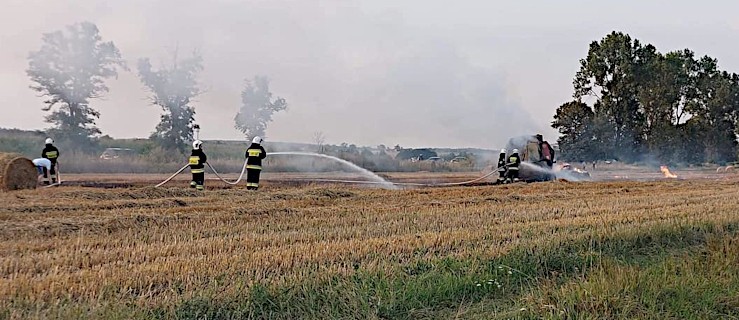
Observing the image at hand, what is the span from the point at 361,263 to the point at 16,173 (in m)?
12.3

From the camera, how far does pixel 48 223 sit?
9.48 m

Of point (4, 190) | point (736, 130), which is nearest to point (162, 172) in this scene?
point (4, 190)

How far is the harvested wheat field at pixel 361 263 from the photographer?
5520 mm

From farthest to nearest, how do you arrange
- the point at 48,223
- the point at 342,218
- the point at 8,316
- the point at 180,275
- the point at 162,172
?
1. the point at 162,172
2. the point at 342,218
3. the point at 48,223
4. the point at 180,275
5. the point at 8,316

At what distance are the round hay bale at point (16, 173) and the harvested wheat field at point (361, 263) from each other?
4.43 meters

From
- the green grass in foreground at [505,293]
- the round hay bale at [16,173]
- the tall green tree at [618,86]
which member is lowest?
the green grass in foreground at [505,293]

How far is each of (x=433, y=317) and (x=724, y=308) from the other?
108 inches

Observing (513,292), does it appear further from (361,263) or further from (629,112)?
(629,112)

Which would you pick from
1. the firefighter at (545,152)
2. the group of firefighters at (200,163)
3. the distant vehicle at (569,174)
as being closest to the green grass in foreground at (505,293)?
the group of firefighters at (200,163)

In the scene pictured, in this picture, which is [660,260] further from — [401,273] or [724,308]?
[401,273]

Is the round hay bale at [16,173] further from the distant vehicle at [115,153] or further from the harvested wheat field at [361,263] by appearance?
the distant vehicle at [115,153]

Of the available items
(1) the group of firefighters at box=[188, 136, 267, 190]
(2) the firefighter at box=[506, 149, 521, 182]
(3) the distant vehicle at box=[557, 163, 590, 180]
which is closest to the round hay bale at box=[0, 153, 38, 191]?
(1) the group of firefighters at box=[188, 136, 267, 190]

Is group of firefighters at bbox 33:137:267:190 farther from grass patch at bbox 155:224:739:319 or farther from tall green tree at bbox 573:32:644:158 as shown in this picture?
tall green tree at bbox 573:32:644:158

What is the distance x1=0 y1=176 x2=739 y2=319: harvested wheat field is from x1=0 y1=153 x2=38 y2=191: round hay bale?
4432mm
